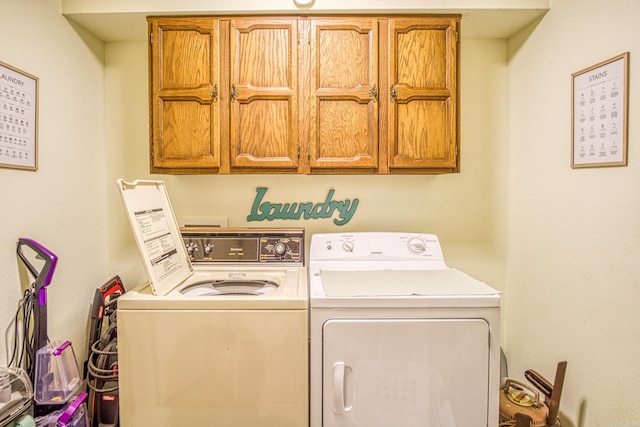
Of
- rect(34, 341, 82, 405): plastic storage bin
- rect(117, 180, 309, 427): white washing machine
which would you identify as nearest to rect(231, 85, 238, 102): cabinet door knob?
rect(117, 180, 309, 427): white washing machine

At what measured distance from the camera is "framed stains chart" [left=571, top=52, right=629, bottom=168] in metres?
1.33

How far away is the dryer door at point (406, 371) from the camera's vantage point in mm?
1329

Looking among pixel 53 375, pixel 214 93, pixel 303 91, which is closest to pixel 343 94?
pixel 303 91

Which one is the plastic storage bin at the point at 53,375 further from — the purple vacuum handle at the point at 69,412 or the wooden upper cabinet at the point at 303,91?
the wooden upper cabinet at the point at 303,91

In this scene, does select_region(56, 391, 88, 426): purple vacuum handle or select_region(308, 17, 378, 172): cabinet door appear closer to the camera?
select_region(56, 391, 88, 426): purple vacuum handle

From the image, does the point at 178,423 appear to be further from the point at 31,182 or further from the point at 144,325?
the point at 31,182

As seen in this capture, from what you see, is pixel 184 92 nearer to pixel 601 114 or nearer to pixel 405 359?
pixel 405 359

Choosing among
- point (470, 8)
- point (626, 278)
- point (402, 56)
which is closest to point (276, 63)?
point (402, 56)

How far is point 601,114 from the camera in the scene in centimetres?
142

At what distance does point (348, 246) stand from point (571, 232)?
1.05 meters

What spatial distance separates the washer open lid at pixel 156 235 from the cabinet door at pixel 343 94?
2.48 ft

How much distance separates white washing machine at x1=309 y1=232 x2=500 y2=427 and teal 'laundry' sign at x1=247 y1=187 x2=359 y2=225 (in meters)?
0.85

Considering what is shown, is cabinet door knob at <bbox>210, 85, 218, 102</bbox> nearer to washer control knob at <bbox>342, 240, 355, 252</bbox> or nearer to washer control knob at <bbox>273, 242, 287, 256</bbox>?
A: washer control knob at <bbox>273, 242, 287, 256</bbox>

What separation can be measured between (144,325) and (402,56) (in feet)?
5.52
